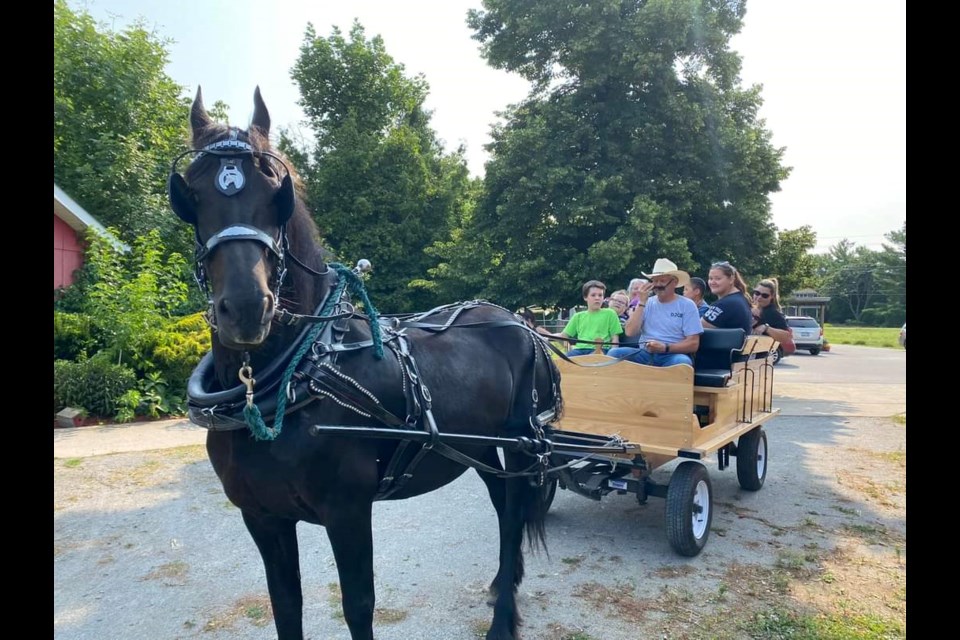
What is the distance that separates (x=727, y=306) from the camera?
5051mm

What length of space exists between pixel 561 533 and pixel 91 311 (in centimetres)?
984

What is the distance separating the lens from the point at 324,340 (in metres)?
2.18

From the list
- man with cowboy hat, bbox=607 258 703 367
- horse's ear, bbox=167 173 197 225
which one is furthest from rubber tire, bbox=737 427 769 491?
horse's ear, bbox=167 173 197 225

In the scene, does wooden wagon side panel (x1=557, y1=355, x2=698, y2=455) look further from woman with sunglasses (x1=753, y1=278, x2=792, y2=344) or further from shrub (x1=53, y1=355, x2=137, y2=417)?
shrub (x1=53, y1=355, x2=137, y2=417)

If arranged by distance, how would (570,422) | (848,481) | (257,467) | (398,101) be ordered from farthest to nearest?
(398,101) < (848,481) < (570,422) < (257,467)

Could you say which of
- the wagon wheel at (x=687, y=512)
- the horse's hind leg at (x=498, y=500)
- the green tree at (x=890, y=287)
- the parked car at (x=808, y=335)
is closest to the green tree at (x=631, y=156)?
the wagon wheel at (x=687, y=512)

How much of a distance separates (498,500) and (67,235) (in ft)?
44.2

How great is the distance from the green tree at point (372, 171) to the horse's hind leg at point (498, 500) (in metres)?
13.6

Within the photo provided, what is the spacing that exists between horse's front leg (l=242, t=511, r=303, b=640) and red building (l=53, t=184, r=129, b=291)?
40.4 ft

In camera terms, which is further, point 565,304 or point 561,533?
point 565,304

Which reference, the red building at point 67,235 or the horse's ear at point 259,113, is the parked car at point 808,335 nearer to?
the red building at point 67,235

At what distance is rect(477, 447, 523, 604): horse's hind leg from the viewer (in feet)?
10.7
